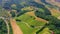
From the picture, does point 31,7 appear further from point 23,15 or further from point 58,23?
point 58,23

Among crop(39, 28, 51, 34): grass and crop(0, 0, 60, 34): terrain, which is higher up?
crop(0, 0, 60, 34): terrain

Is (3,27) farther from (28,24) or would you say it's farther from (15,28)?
(28,24)

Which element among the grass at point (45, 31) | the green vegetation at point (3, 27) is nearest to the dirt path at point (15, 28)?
the green vegetation at point (3, 27)

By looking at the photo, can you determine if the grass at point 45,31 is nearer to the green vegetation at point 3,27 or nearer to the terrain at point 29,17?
the terrain at point 29,17

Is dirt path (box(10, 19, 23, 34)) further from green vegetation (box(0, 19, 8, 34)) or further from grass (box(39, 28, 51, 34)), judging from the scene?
grass (box(39, 28, 51, 34))

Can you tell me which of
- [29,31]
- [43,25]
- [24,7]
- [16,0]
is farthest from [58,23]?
[16,0]

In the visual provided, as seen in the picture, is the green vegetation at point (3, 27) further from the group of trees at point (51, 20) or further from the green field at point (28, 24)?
the group of trees at point (51, 20)

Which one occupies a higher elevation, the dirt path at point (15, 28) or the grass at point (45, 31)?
the dirt path at point (15, 28)

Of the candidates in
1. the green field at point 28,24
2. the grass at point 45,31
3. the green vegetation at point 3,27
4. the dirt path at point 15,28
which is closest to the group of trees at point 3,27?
the green vegetation at point 3,27

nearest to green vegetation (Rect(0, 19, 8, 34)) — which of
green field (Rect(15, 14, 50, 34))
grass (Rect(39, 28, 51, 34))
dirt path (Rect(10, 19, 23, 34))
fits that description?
dirt path (Rect(10, 19, 23, 34))
